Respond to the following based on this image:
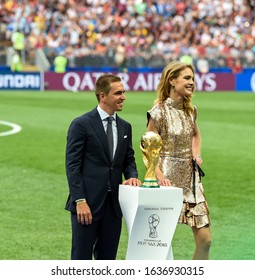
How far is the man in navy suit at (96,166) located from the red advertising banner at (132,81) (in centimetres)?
3131

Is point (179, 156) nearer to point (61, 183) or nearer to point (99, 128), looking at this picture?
point (99, 128)

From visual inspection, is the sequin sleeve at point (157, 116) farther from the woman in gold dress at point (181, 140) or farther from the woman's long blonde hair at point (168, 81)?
the woman's long blonde hair at point (168, 81)

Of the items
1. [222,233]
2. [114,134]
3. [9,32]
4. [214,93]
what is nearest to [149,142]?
[114,134]

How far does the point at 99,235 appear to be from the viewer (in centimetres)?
602

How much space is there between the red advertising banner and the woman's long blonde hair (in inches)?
1203

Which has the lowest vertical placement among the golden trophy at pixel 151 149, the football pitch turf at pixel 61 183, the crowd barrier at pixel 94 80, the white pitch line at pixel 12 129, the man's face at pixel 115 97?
the crowd barrier at pixel 94 80

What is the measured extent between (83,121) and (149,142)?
21.8 inches

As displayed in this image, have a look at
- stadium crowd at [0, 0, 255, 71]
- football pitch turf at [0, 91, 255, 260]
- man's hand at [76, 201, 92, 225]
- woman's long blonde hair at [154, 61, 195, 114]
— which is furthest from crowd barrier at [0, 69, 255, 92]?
man's hand at [76, 201, 92, 225]

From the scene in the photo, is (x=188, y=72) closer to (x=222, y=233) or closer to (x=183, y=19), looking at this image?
(x=222, y=233)

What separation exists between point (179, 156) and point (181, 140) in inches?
5.0

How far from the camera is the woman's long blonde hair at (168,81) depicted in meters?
6.47

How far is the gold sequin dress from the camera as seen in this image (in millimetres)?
6500

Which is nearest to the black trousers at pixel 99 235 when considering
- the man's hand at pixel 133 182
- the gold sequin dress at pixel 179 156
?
the man's hand at pixel 133 182

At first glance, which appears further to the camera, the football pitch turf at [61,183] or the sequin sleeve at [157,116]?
the football pitch turf at [61,183]
